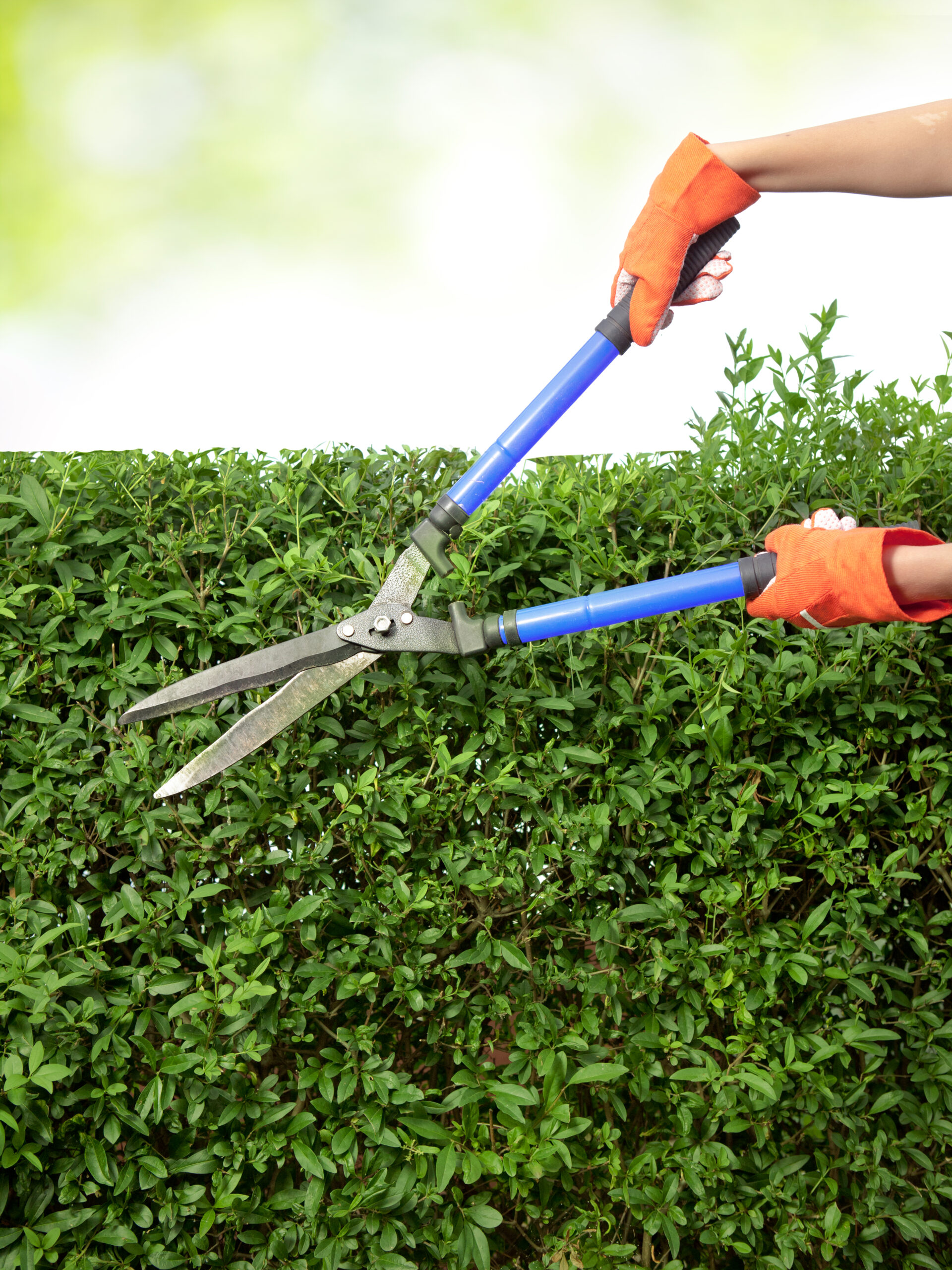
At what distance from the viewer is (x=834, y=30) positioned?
4910 mm

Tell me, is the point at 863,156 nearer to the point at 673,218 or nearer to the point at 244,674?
the point at 673,218

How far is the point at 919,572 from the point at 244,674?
1144mm

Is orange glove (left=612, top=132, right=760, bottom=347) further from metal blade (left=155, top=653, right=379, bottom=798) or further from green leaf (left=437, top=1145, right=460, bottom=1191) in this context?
green leaf (left=437, top=1145, right=460, bottom=1191)

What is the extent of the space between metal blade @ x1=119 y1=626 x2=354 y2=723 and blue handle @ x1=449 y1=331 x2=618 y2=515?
1.21 feet

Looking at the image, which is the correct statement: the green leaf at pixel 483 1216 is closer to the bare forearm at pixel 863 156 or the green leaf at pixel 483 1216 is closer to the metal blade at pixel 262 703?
the metal blade at pixel 262 703

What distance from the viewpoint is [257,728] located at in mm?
1731

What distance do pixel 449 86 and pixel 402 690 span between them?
4010mm

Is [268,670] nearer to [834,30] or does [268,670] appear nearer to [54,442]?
[54,442]

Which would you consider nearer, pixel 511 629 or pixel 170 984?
pixel 511 629

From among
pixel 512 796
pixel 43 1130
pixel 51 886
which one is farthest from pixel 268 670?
pixel 43 1130

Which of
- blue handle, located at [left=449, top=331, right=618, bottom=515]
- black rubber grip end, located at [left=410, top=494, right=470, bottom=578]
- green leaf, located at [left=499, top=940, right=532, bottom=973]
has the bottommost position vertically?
green leaf, located at [left=499, top=940, right=532, bottom=973]

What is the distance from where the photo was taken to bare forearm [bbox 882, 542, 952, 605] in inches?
54.5

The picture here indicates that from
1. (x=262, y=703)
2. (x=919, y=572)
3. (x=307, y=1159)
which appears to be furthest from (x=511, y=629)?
(x=307, y=1159)

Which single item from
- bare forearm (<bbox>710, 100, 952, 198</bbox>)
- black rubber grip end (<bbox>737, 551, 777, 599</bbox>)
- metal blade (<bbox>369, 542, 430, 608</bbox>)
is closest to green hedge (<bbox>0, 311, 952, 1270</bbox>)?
metal blade (<bbox>369, 542, 430, 608</bbox>)
